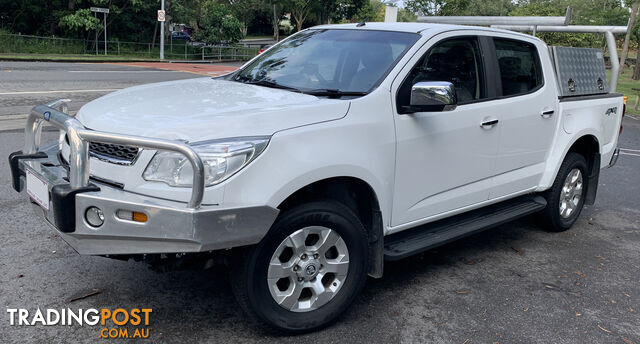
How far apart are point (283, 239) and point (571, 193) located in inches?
143

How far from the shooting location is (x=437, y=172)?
13.3ft

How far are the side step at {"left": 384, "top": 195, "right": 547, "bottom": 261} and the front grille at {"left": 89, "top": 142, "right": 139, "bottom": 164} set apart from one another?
1.65 meters

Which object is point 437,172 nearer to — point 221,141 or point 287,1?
point 221,141

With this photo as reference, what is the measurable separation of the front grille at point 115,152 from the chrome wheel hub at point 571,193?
4.05m

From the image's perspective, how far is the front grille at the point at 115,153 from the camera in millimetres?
3045

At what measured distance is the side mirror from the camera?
357 cm

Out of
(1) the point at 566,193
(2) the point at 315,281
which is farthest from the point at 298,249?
(1) the point at 566,193

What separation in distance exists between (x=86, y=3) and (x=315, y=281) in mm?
35612

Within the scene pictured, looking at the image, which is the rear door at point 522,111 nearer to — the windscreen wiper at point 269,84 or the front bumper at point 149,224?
the windscreen wiper at point 269,84

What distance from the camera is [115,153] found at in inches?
122

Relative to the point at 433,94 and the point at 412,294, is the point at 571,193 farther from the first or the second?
the point at 433,94

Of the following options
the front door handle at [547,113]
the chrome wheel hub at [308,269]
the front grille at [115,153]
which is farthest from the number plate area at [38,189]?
the front door handle at [547,113]

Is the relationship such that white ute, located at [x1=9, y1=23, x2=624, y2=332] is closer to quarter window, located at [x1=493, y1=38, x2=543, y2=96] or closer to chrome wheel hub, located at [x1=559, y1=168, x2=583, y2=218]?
quarter window, located at [x1=493, y1=38, x2=543, y2=96]

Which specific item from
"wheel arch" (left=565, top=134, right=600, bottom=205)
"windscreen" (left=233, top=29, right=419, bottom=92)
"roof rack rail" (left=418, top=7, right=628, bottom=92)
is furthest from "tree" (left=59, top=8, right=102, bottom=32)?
"wheel arch" (left=565, top=134, right=600, bottom=205)
